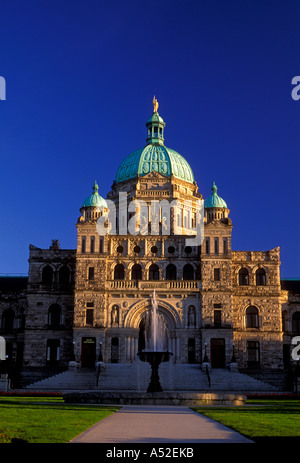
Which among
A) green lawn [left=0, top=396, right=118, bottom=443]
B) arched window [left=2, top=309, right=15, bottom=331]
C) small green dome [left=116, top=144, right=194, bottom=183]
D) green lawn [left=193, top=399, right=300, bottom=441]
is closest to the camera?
green lawn [left=0, top=396, right=118, bottom=443]

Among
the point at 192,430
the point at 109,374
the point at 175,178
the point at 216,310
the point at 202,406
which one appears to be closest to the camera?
the point at 192,430

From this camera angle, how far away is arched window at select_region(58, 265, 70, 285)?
2672 inches

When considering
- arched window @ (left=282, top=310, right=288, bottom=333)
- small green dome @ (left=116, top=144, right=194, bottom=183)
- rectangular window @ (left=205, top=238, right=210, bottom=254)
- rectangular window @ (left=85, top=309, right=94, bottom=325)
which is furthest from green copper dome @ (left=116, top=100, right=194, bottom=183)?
arched window @ (left=282, top=310, right=288, bottom=333)

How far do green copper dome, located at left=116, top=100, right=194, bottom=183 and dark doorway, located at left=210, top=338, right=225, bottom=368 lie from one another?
2262 centimetres

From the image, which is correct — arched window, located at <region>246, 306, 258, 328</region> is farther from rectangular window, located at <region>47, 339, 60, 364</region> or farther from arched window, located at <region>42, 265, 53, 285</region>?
arched window, located at <region>42, 265, 53, 285</region>

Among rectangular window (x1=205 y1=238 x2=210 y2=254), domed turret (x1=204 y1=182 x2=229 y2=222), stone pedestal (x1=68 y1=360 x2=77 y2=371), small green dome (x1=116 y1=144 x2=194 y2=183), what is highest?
small green dome (x1=116 y1=144 x2=194 y2=183)

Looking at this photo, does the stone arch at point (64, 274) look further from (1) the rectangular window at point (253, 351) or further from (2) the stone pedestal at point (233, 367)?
(1) the rectangular window at point (253, 351)

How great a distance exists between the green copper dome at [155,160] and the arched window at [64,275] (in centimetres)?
1559

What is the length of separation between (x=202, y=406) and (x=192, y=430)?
1384 centimetres

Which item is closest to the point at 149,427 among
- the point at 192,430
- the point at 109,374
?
the point at 192,430

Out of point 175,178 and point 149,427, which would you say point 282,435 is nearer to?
point 149,427
